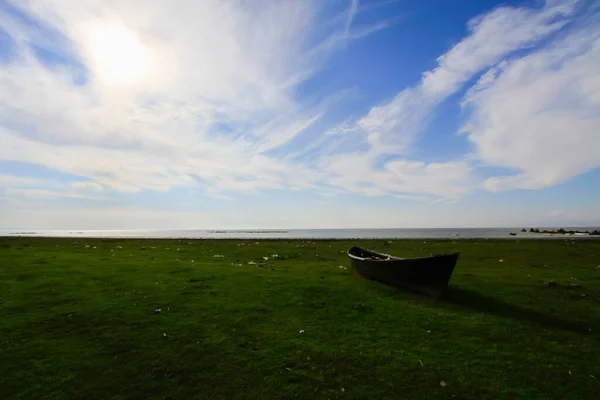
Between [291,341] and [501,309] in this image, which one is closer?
[291,341]

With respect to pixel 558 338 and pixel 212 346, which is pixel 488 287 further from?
pixel 212 346

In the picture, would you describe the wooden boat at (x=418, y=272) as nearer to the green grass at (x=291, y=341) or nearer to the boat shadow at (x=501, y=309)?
the green grass at (x=291, y=341)

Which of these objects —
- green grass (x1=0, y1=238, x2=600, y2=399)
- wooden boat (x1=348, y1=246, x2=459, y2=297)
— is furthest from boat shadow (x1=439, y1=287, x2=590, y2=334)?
wooden boat (x1=348, y1=246, x2=459, y2=297)

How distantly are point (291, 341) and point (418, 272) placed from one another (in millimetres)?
8518

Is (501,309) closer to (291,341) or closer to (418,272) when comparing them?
(418,272)

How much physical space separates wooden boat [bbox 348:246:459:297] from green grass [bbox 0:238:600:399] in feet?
2.22

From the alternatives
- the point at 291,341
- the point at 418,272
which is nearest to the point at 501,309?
the point at 418,272

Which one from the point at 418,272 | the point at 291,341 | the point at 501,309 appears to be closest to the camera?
the point at 291,341

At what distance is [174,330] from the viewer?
428 inches

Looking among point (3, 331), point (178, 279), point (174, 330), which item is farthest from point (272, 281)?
point (3, 331)

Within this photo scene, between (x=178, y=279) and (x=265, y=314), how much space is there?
27.5 ft

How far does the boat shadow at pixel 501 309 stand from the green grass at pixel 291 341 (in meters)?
0.09

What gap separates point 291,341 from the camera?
10164 millimetres

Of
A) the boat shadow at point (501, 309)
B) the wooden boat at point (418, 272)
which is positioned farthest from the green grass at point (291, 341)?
the wooden boat at point (418, 272)
